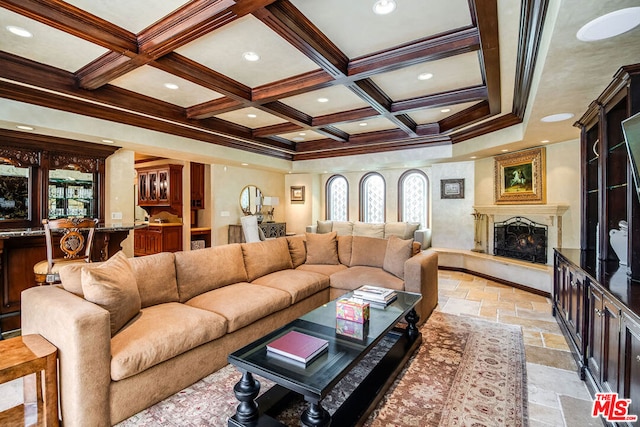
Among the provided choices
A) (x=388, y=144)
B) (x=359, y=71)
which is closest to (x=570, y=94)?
(x=359, y=71)

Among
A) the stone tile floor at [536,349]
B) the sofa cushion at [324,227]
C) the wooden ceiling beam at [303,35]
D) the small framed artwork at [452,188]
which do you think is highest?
the wooden ceiling beam at [303,35]

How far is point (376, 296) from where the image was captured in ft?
8.99

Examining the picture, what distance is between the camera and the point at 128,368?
1.79 m

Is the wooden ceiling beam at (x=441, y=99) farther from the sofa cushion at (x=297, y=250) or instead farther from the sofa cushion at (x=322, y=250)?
the sofa cushion at (x=297, y=250)

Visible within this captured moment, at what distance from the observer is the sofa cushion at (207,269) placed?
2824 millimetres

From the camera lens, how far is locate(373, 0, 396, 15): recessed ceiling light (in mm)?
2100

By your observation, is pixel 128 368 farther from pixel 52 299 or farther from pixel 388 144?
pixel 388 144

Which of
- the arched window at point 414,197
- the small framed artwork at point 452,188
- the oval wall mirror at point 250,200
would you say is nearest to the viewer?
the small framed artwork at point 452,188

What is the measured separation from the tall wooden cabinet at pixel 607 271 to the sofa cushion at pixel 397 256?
5.08 ft

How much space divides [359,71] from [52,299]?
3037mm

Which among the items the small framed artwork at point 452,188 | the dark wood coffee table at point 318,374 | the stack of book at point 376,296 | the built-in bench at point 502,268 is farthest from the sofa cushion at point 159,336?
the small framed artwork at point 452,188

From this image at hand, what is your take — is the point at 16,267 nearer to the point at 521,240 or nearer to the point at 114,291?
the point at 114,291

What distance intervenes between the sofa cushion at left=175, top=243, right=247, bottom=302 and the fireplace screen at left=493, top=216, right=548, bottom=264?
477 centimetres

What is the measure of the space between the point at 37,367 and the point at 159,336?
59 centimetres
